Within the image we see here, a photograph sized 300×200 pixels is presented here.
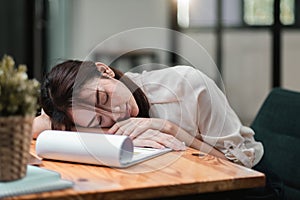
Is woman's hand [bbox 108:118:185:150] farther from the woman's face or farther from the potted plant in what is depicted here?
the potted plant

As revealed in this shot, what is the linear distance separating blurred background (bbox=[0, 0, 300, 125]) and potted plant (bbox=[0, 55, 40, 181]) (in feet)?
11.3

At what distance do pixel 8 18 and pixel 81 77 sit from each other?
3452 millimetres

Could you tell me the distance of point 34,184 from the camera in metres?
1.08

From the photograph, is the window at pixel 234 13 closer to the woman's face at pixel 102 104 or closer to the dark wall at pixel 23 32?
the dark wall at pixel 23 32

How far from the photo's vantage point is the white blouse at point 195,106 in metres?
1.65

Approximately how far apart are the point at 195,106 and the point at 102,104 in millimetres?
312

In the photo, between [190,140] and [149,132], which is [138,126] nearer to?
[149,132]

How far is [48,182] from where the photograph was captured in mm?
1095

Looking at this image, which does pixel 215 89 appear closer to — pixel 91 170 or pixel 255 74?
pixel 91 170

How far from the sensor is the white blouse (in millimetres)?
1646

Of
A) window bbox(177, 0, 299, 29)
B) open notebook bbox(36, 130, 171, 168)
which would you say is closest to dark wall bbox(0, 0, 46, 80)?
window bbox(177, 0, 299, 29)

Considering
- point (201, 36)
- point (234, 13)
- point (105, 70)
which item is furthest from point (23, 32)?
point (105, 70)

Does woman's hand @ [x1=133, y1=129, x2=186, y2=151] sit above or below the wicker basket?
below

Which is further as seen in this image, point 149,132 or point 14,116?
point 149,132
